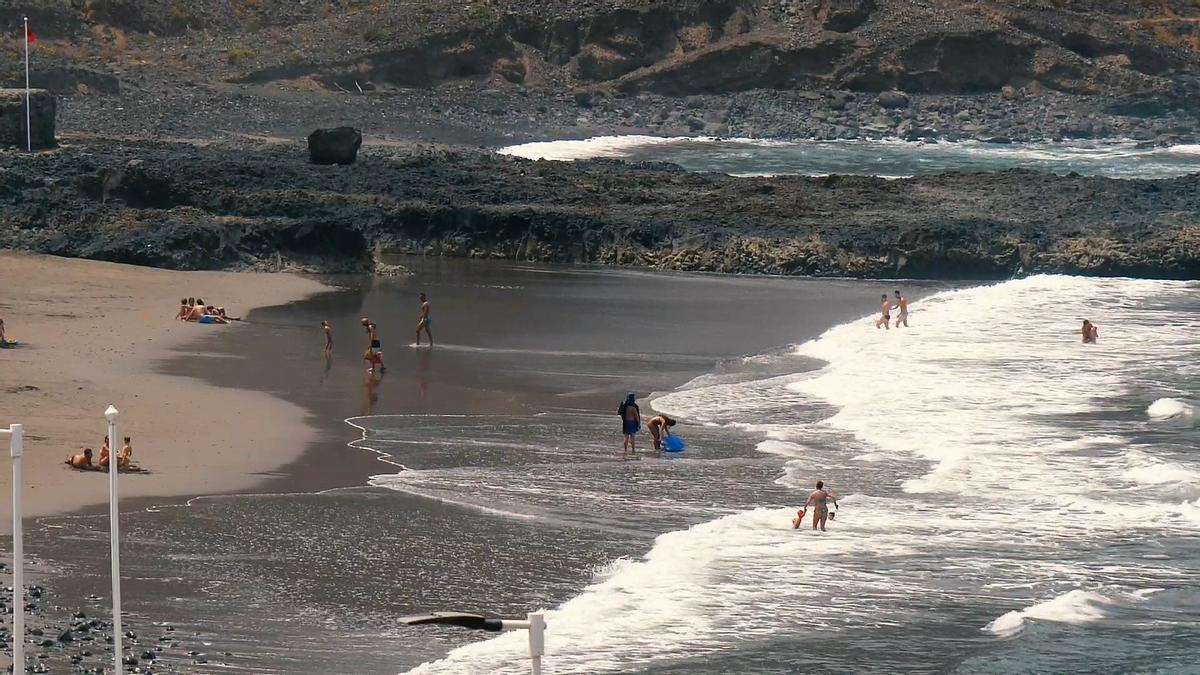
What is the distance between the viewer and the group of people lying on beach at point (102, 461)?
2030cm

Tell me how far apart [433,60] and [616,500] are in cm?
7949

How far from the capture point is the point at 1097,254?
45031 millimetres

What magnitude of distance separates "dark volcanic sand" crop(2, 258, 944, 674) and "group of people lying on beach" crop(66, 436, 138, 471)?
3.30 feet

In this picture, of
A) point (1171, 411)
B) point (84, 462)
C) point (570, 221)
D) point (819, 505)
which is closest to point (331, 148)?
point (570, 221)

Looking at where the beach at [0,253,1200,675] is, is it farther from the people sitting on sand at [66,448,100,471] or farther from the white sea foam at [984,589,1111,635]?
the people sitting on sand at [66,448,100,471]

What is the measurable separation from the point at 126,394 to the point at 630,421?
7.01 metres

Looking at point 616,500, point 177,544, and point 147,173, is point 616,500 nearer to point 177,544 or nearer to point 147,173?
point 177,544

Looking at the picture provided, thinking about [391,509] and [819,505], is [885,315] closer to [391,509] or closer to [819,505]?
[819,505]

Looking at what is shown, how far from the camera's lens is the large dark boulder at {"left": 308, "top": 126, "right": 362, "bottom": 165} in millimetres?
Result: 53969

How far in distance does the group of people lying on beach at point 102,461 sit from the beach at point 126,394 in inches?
5.0

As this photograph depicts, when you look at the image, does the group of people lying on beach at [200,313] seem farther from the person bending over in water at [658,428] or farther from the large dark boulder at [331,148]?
the large dark boulder at [331,148]

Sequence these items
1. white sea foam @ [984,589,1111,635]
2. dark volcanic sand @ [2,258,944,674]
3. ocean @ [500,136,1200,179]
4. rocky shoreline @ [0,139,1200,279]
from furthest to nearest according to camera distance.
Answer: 1. ocean @ [500,136,1200,179]
2. rocky shoreline @ [0,139,1200,279]
3. white sea foam @ [984,589,1111,635]
4. dark volcanic sand @ [2,258,944,674]

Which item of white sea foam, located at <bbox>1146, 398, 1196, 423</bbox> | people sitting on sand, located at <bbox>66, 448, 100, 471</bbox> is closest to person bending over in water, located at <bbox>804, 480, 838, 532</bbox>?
people sitting on sand, located at <bbox>66, 448, 100, 471</bbox>

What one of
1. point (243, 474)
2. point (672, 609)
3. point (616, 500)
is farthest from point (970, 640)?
point (243, 474)
